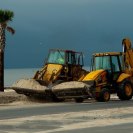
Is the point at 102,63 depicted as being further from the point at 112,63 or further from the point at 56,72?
the point at 56,72

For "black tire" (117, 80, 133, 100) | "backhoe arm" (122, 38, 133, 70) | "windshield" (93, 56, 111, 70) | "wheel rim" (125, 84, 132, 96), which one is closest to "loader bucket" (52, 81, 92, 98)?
"black tire" (117, 80, 133, 100)

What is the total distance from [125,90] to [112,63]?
178cm

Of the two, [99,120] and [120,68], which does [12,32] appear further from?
[99,120]

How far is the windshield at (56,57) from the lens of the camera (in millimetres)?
32094

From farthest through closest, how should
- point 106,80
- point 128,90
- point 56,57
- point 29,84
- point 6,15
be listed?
1. point 6,15
2. point 56,57
3. point 128,90
4. point 106,80
5. point 29,84

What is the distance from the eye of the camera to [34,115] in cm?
2167

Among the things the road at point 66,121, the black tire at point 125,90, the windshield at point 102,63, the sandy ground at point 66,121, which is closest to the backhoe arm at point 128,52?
the windshield at point 102,63

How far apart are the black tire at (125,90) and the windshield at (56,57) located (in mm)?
3744

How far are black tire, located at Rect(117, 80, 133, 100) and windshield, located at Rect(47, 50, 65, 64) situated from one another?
3.74m

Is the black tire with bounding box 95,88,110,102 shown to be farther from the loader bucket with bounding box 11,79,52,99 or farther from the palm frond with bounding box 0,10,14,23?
the palm frond with bounding box 0,10,14,23

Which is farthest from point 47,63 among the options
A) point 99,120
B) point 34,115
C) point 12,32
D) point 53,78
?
point 12,32

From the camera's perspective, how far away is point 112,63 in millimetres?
31797

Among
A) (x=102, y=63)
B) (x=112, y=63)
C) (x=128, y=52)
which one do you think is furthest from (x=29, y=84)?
(x=128, y=52)

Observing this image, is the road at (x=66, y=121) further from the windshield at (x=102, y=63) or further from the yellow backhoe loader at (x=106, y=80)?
the windshield at (x=102, y=63)
